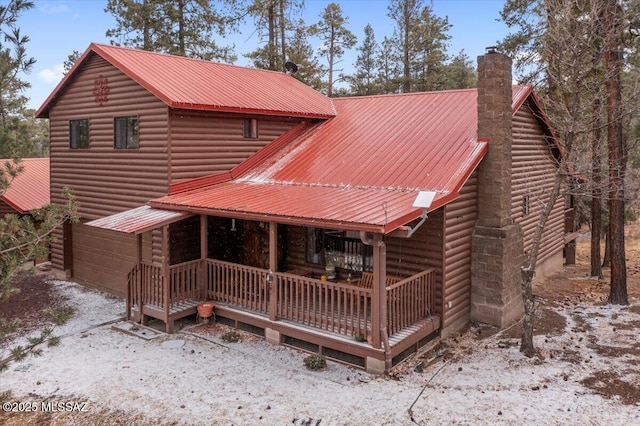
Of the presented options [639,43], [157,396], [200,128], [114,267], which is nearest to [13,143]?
[157,396]

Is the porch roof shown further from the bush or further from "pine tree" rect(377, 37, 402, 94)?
"pine tree" rect(377, 37, 402, 94)

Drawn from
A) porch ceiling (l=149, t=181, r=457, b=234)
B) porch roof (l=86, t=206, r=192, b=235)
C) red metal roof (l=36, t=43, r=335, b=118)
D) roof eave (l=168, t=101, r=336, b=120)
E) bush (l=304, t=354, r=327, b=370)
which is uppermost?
red metal roof (l=36, t=43, r=335, b=118)

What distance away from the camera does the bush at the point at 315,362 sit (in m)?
9.84

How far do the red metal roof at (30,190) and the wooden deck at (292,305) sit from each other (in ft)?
31.1

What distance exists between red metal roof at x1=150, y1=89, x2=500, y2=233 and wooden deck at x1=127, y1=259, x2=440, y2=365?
1.44m

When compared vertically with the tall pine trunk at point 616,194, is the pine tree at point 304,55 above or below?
above

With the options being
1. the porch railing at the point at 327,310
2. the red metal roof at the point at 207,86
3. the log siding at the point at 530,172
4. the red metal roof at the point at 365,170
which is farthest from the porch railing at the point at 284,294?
the log siding at the point at 530,172

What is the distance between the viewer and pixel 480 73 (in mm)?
12273

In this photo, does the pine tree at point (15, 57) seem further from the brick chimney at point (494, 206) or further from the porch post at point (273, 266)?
the brick chimney at point (494, 206)

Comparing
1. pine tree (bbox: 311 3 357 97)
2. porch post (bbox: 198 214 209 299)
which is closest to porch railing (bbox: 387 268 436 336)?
porch post (bbox: 198 214 209 299)

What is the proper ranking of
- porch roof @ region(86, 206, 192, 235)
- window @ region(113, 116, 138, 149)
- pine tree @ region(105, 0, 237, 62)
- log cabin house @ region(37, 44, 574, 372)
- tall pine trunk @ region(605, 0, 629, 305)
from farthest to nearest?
pine tree @ region(105, 0, 237, 62) < tall pine trunk @ region(605, 0, 629, 305) < window @ region(113, 116, 138, 149) < porch roof @ region(86, 206, 192, 235) < log cabin house @ region(37, 44, 574, 372)

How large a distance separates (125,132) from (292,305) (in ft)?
23.2

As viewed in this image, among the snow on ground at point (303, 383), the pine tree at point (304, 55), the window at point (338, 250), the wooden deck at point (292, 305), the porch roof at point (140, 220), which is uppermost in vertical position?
the pine tree at point (304, 55)

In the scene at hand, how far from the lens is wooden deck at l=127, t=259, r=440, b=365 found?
32.7 feet
